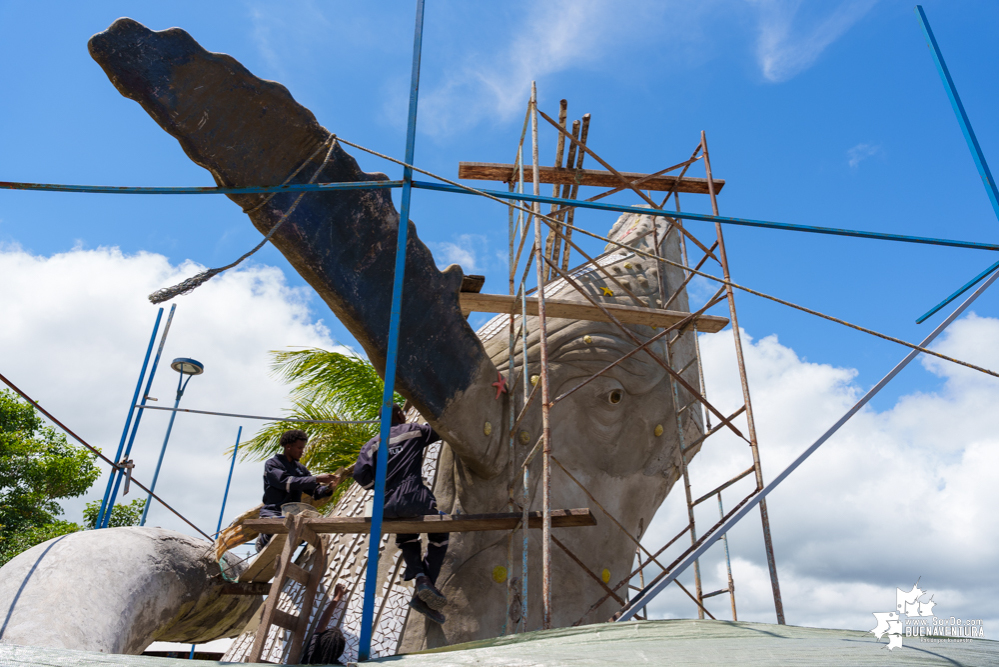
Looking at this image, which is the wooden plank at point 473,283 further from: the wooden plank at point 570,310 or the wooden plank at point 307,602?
the wooden plank at point 307,602

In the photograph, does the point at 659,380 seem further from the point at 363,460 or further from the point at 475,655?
the point at 475,655

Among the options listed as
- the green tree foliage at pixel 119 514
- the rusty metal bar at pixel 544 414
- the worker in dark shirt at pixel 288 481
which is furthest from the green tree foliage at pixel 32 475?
the rusty metal bar at pixel 544 414

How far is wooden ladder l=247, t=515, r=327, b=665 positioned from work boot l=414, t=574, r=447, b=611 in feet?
2.41

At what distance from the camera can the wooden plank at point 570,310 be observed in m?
6.31

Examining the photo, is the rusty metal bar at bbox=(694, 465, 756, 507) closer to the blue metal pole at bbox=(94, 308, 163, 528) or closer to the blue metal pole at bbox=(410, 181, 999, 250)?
the blue metal pole at bbox=(410, 181, 999, 250)

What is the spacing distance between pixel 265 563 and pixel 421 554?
132 cm

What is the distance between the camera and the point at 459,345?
5.78 meters

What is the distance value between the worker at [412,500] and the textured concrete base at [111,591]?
5.66ft

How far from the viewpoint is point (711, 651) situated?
2.50 meters

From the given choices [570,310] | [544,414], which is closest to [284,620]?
[544,414]

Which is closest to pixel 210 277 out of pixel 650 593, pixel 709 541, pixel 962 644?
pixel 650 593

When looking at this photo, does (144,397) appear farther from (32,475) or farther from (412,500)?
(32,475)

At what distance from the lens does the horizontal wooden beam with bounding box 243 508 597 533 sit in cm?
462

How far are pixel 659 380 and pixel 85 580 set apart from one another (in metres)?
5.46
